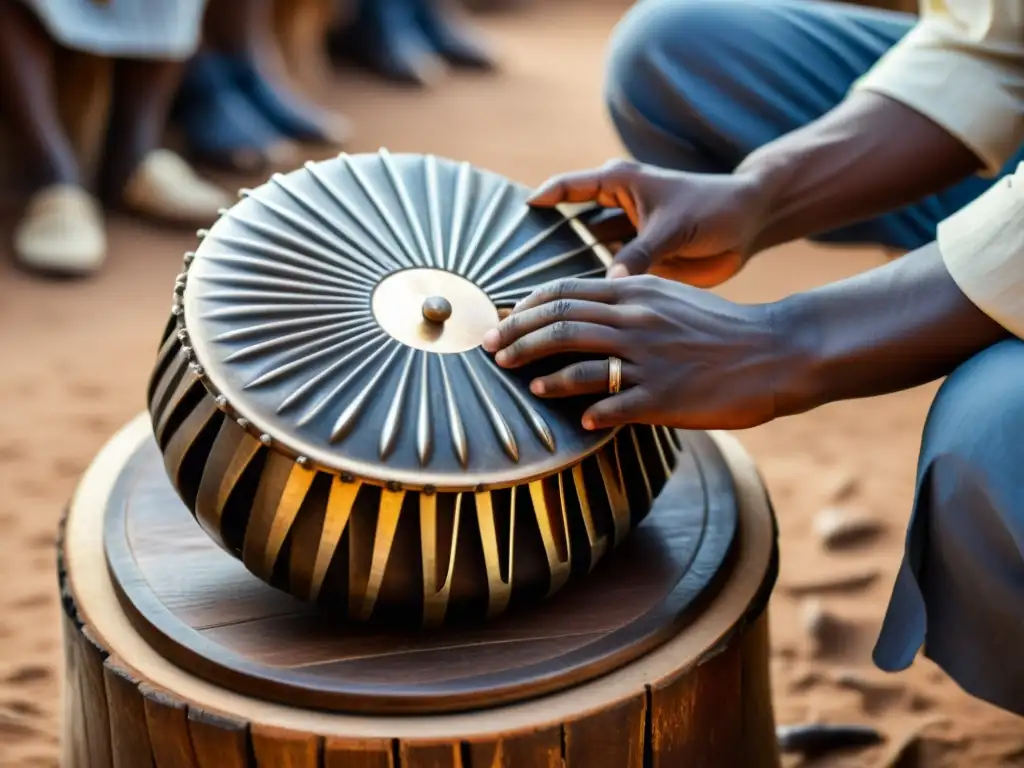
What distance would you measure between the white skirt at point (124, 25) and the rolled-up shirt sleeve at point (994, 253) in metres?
2.59

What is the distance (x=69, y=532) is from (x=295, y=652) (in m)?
0.32

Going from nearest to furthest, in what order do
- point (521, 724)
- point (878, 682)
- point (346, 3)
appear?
point (521, 724)
point (878, 682)
point (346, 3)

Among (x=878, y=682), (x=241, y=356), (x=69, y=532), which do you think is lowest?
(x=878, y=682)

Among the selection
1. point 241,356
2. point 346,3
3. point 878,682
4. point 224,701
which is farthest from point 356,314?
point 346,3

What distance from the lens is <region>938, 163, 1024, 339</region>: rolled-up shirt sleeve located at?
42.6 inches

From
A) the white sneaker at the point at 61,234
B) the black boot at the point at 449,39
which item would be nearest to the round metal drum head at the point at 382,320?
the white sneaker at the point at 61,234

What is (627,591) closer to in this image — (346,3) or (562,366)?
(562,366)

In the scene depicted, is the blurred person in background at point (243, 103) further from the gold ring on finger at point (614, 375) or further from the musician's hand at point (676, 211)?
the gold ring on finger at point (614, 375)

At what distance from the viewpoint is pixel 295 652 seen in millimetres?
1044

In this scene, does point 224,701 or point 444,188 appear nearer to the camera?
point 224,701

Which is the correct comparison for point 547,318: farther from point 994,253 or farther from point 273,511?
point 994,253

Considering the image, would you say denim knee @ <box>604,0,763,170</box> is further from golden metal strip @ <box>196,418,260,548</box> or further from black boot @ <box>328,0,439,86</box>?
black boot @ <box>328,0,439,86</box>

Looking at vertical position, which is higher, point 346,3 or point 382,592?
point 382,592

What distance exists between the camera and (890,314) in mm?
1128
